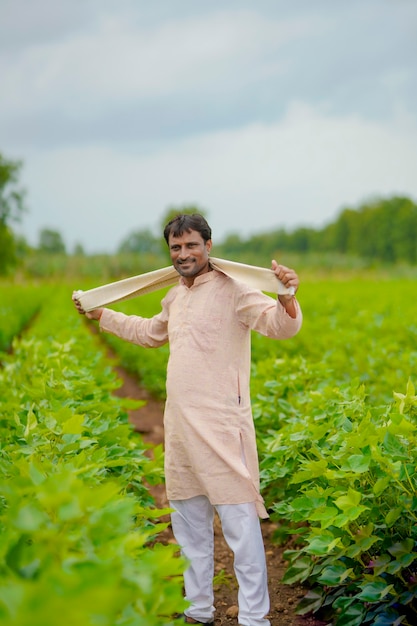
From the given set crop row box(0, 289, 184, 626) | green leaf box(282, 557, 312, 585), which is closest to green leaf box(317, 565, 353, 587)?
green leaf box(282, 557, 312, 585)

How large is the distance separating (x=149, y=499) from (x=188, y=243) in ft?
4.79

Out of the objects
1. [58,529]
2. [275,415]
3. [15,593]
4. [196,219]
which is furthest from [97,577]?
[275,415]

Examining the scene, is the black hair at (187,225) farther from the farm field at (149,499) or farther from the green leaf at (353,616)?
the green leaf at (353,616)

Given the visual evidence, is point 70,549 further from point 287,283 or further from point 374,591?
point 287,283

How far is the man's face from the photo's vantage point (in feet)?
11.6

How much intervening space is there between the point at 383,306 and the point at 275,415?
1149 cm

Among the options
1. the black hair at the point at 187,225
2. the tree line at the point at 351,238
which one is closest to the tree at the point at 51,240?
the tree line at the point at 351,238

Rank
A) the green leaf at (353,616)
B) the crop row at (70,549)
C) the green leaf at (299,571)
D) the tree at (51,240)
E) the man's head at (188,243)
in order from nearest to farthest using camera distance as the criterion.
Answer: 1. the crop row at (70,549)
2. the green leaf at (353,616)
3. the man's head at (188,243)
4. the green leaf at (299,571)
5. the tree at (51,240)

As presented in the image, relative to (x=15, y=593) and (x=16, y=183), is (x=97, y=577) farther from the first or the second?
(x=16, y=183)

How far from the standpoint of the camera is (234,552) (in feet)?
11.2

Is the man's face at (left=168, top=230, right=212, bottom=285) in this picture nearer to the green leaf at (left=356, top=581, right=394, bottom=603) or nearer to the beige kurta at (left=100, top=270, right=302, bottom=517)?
the beige kurta at (left=100, top=270, right=302, bottom=517)

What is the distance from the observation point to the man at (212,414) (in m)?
3.43

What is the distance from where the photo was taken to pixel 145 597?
192 centimetres

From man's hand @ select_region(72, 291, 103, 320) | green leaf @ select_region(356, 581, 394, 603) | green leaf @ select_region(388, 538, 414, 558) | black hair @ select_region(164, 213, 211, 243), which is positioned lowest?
green leaf @ select_region(356, 581, 394, 603)
